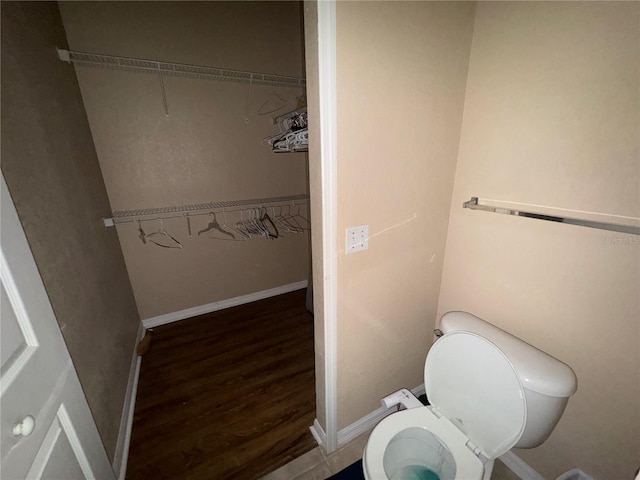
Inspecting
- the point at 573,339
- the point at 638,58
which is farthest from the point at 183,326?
the point at 638,58

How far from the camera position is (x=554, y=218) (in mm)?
942

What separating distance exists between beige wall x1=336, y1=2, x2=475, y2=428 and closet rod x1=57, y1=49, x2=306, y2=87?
1.60 metres

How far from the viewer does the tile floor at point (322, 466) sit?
1.27 meters

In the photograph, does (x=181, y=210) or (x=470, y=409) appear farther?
(x=181, y=210)

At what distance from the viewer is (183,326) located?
2410mm

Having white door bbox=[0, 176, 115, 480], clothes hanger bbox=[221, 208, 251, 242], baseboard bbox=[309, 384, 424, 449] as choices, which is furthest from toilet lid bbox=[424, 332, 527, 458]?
clothes hanger bbox=[221, 208, 251, 242]

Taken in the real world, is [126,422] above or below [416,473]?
below

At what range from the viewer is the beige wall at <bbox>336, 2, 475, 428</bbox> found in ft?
2.99

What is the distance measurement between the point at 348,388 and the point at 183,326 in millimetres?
1804

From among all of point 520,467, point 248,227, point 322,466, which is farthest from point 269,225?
point 520,467

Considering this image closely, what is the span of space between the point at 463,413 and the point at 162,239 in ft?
7.98

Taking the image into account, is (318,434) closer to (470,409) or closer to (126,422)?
(470,409)

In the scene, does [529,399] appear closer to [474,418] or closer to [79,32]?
[474,418]

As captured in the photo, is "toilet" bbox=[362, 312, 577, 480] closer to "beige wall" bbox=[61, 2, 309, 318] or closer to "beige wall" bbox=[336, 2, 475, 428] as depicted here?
"beige wall" bbox=[336, 2, 475, 428]
